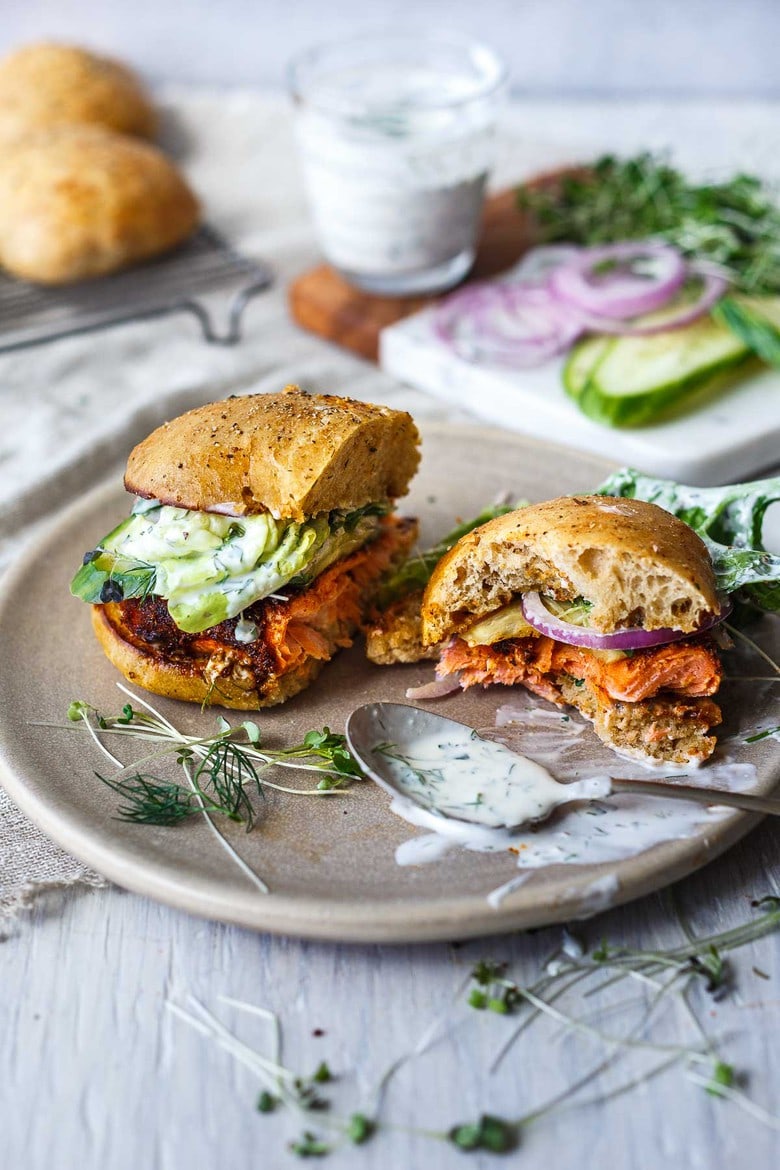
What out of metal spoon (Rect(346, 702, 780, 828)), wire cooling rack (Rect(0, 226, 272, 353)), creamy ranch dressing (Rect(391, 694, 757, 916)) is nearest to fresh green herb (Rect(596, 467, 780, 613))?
creamy ranch dressing (Rect(391, 694, 757, 916))

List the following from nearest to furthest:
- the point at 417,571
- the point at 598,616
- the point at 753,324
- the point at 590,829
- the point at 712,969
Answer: the point at 712,969 → the point at 590,829 → the point at 598,616 → the point at 417,571 → the point at 753,324

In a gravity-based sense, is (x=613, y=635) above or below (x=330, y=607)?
above

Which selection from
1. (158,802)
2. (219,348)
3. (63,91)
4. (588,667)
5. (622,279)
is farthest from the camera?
(63,91)

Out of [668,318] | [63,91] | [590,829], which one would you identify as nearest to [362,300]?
[668,318]

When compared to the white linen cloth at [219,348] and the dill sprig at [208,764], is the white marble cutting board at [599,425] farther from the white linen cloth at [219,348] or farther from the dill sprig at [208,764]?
the dill sprig at [208,764]

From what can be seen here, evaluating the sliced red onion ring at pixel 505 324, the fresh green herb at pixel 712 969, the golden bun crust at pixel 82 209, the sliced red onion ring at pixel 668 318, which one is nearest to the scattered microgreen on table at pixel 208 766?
the fresh green herb at pixel 712 969

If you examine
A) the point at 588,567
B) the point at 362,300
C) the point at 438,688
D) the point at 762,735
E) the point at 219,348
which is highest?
the point at 588,567

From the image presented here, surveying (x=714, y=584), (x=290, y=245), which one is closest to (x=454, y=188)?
(x=290, y=245)

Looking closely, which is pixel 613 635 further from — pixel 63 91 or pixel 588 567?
pixel 63 91

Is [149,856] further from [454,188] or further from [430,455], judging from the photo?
[454,188]
